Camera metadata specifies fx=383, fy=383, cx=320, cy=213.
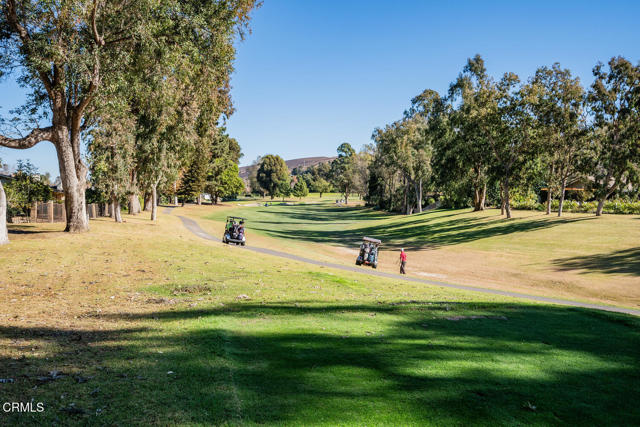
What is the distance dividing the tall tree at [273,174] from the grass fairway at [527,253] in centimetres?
9807

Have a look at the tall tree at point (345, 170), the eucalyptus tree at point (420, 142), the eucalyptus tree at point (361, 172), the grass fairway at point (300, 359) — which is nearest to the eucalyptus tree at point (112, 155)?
the grass fairway at point (300, 359)

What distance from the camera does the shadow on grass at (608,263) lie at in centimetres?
2432

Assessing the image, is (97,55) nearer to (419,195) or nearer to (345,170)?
(419,195)

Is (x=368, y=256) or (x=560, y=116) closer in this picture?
(x=368, y=256)

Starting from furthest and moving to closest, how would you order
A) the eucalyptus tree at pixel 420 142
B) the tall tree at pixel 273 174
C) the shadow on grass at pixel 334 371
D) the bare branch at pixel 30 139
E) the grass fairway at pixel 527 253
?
the tall tree at pixel 273 174
the eucalyptus tree at pixel 420 142
the grass fairway at pixel 527 253
the bare branch at pixel 30 139
the shadow on grass at pixel 334 371

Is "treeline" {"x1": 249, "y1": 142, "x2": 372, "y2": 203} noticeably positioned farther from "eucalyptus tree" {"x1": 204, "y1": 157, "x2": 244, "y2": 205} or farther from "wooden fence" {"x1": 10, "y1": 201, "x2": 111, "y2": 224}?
"wooden fence" {"x1": 10, "y1": 201, "x2": 111, "y2": 224}

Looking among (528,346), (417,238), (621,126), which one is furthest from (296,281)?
(621,126)

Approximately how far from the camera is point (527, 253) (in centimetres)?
3153

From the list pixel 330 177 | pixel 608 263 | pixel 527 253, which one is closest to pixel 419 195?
pixel 527 253

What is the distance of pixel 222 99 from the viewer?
125 ft

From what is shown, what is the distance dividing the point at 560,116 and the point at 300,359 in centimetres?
3973

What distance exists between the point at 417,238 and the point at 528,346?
3817 centimetres
